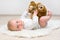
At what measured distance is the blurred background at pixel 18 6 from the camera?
7.69 feet

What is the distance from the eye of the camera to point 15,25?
156cm

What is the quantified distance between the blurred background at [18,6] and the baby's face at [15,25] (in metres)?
0.79

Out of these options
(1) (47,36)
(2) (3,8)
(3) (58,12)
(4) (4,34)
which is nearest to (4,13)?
(2) (3,8)

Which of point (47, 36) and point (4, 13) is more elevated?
point (4, 13)

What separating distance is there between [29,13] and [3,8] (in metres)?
0.76

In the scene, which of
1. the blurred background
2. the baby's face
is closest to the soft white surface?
the baby's face

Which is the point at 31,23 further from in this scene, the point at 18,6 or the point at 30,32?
the point at 18,6

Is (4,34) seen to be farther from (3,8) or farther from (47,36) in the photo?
(3,8)

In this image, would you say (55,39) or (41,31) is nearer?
(55,39)

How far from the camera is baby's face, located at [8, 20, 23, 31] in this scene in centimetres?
156

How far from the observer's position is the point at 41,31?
5.15 ft

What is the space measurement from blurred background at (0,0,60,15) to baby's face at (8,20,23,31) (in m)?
0.79

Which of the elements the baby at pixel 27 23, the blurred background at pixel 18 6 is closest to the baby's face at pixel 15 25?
the baby at pixel 27 23

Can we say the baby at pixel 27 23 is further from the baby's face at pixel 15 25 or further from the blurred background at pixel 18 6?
the blurred background at pixel 18 6
